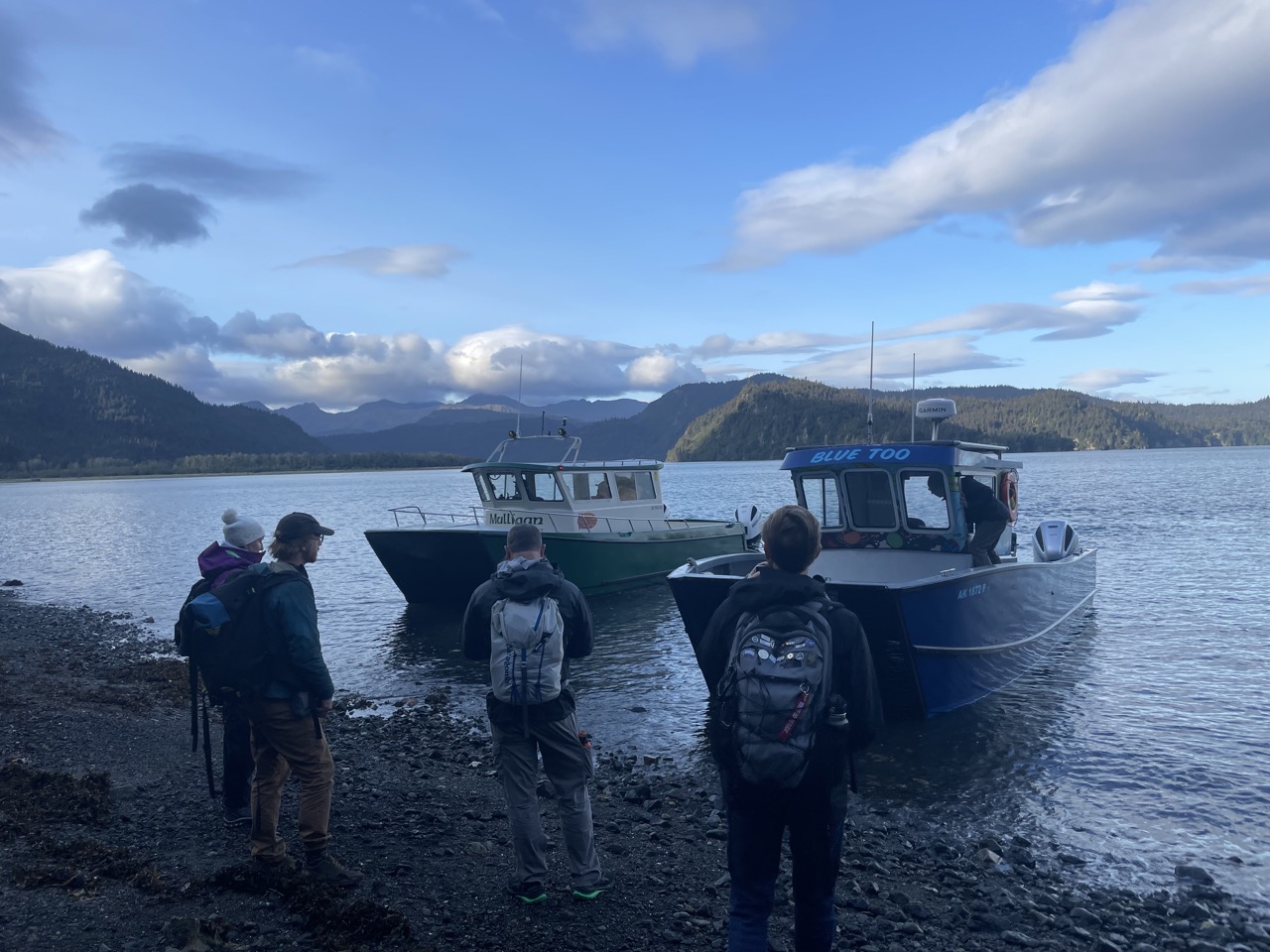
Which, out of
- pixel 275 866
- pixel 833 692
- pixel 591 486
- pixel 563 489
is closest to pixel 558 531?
pixel 563 489

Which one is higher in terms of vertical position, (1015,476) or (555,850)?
(1015,476)

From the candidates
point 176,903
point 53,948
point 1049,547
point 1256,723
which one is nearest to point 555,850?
point 176,903

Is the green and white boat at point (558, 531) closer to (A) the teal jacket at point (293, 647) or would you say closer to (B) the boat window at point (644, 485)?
(B) the boat window at point (644, 485)

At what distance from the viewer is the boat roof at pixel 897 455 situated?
12.5 m

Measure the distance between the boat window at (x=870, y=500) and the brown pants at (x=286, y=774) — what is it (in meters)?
9.31

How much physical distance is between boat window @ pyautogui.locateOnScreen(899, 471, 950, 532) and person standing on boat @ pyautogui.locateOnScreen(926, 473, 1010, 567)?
0.13 feet

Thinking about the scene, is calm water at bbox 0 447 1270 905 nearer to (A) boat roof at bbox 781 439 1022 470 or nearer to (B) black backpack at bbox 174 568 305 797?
(A) boat roof at bbox 781 439 1022 470

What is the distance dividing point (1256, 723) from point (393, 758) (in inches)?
436

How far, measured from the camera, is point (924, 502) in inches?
507

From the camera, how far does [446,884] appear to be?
5.88 m

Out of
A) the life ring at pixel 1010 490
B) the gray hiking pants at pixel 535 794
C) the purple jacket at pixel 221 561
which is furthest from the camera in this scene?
the life ring at pixel 1010 490

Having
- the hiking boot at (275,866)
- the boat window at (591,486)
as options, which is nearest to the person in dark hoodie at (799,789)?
the hiking boot at (275,866)

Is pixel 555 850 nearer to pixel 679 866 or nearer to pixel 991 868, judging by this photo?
pixel 679 866

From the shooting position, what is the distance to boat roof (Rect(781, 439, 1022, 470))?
1251 centimetres
